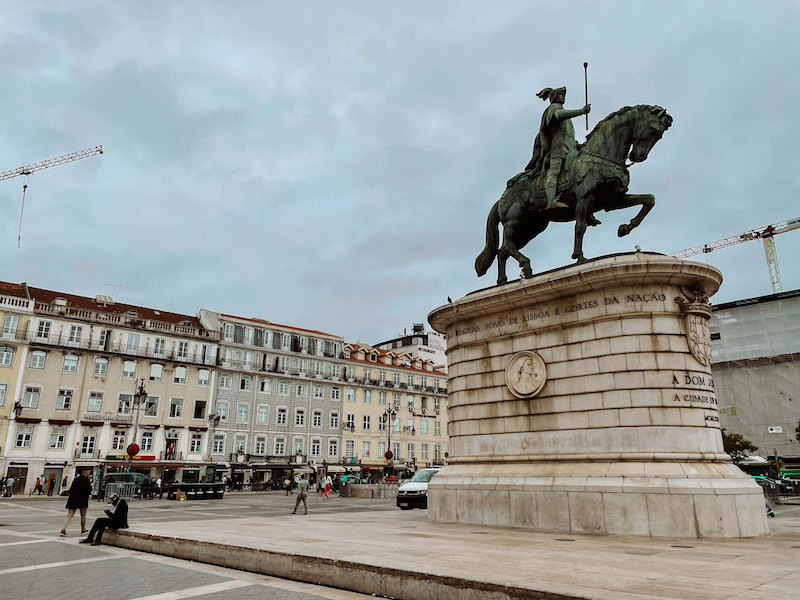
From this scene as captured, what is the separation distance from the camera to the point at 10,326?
52.0 meters

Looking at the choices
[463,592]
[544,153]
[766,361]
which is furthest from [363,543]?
[766,361]

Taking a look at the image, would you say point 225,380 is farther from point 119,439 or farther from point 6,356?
point 6,356

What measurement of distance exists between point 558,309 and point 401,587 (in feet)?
30.1

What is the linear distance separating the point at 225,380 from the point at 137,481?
81.8 feet

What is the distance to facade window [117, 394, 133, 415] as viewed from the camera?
56.5 m

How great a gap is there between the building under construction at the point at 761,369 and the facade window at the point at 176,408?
181 ft

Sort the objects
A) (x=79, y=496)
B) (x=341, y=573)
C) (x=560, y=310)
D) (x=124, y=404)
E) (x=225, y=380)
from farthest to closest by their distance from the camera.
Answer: (x=225, y=380), (x=124, y=404), (x=79, y=496), (x=560, y=310), (x=341, y=573)

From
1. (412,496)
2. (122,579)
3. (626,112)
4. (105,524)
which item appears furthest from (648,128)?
(412,496)

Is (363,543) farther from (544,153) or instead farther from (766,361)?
(766,361)

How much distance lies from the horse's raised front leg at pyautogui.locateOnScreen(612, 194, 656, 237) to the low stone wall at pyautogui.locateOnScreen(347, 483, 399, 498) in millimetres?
30687

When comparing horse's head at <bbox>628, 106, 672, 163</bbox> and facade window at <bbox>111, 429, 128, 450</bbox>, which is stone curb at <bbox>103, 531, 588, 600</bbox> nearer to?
horse's head at <bbox>628, 106, 672, 163</bbox>

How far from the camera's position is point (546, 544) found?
10961mm

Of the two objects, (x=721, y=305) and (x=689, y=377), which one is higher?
(x=721, y=305)

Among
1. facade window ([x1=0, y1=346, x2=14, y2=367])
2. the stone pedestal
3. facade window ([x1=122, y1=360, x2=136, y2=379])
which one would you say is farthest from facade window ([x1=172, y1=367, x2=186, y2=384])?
the stone pedestal
